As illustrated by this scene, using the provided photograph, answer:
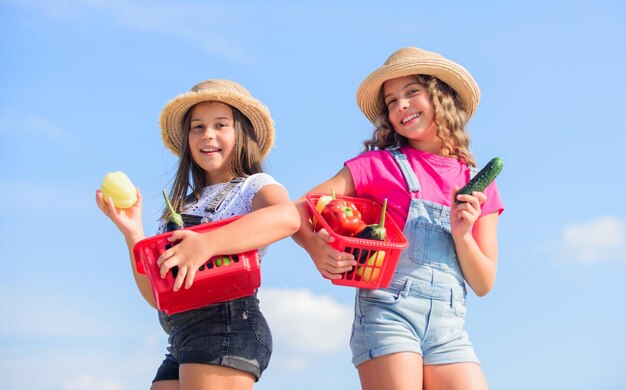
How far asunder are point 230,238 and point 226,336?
2.47ft

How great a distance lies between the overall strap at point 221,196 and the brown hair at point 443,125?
117 centimetres

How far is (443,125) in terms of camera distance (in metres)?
6.34

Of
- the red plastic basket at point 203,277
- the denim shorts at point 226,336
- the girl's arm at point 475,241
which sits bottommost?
the denim shorts at point 226,336

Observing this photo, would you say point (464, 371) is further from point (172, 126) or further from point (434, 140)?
point (172, 126)

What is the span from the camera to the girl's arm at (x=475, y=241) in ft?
18.6

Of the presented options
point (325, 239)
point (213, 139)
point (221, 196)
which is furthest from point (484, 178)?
point (213, 139)

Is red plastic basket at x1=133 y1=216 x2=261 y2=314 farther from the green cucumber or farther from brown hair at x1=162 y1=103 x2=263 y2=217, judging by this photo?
the green cucumber

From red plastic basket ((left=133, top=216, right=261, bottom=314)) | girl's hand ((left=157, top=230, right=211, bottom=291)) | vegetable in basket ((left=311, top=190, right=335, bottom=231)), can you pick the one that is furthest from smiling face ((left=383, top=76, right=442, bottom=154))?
girl's hand ((left=157, top=230, right=211, bottom=291))

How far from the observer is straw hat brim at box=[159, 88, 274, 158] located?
20.3ft

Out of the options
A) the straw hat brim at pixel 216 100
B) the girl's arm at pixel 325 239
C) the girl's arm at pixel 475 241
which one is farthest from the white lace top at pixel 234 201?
the girl's arm at pixel 475 241

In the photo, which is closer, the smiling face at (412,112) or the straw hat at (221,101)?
the straw hat at (221,101)

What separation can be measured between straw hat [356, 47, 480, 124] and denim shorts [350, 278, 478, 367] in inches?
66.0

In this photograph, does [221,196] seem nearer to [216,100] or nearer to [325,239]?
[216,100]

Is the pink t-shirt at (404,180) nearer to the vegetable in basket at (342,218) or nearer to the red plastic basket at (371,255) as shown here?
the red plastic basket at (371,255)
